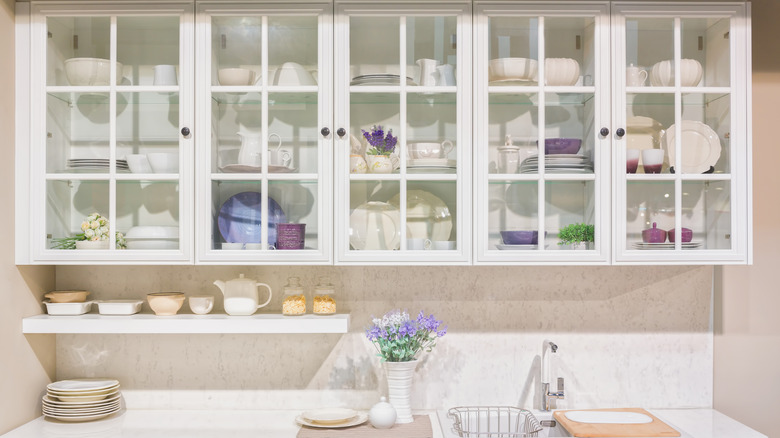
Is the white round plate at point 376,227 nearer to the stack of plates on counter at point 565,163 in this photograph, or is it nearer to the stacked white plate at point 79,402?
the stack of plates on counter at point 565,163

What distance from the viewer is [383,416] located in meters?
2.12

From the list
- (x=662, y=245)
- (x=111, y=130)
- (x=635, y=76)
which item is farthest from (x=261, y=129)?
(x=662, y=245)

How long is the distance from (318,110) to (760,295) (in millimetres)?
1804

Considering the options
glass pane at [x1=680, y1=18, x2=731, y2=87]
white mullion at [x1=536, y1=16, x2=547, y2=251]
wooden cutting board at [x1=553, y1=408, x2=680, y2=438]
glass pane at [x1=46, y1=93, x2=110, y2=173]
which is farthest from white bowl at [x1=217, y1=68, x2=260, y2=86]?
wooden cutting board at [x1=553, y1=408, x2=680, y2=438]

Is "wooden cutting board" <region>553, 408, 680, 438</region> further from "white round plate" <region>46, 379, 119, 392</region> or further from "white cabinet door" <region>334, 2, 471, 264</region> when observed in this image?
"white round plate" <region>46, 379, 119, 392</region>

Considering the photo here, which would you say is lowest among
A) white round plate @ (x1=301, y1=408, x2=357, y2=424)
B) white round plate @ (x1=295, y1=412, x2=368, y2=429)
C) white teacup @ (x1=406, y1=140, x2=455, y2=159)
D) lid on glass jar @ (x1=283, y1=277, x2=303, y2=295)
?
white round plate @ (x1=295, y1=412, x2=368, y2=429)

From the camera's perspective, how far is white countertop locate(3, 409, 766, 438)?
211 cm

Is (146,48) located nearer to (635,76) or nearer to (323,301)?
(323,301)

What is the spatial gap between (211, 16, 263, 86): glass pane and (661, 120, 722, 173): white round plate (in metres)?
1.44

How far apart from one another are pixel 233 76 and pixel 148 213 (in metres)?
0.56

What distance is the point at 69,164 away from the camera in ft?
7.25

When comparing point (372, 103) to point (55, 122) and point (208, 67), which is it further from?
point (55, 122)

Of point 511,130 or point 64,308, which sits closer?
point 511,130

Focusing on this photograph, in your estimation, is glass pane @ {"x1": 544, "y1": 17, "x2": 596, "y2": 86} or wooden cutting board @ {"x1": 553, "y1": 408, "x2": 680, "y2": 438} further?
glass pane @ {"x1": 544, "y1": 17, "x2": 596, "y2": 86}
